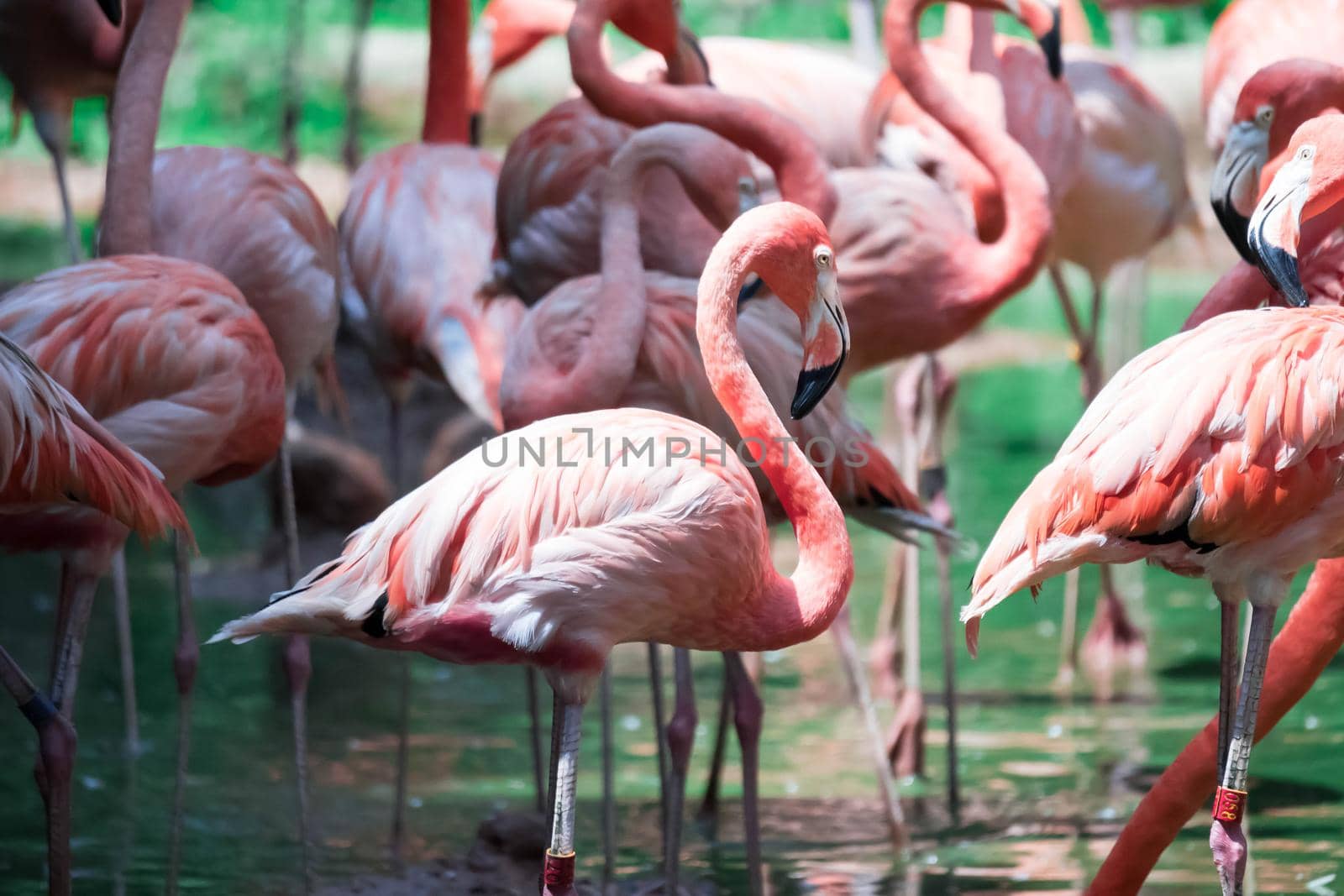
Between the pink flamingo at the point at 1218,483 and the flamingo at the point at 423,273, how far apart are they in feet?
5.45

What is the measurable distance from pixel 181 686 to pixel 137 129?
4.07 feet

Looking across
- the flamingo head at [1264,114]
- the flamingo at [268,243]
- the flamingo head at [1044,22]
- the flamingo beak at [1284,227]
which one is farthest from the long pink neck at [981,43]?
the flamingo beak at [1284,227]

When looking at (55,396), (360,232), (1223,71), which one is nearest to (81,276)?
(55,396)

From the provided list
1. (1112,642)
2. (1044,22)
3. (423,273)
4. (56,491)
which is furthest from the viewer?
(1112,642)

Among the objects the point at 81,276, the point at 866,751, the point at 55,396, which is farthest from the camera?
the point at 866,751

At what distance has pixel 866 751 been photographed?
4699mm

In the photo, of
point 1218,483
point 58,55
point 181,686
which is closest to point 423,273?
point 181,686

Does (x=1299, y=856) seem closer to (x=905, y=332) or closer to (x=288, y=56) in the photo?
(x=905, y=332)

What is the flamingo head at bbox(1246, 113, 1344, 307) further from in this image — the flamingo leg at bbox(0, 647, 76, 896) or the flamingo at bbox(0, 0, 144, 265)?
the flamingo at bbox(0, 0, 144, 265)

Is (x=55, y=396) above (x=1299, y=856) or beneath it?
above

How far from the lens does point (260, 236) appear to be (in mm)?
4035

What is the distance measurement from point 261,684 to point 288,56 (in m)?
3.72

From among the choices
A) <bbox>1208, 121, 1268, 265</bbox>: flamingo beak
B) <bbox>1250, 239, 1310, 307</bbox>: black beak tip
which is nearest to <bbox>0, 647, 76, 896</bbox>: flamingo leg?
<bbox>1250, 239, 1310, 307</bbox>: black beak tip

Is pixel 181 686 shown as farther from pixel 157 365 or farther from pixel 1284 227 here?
pixel 1284 227
